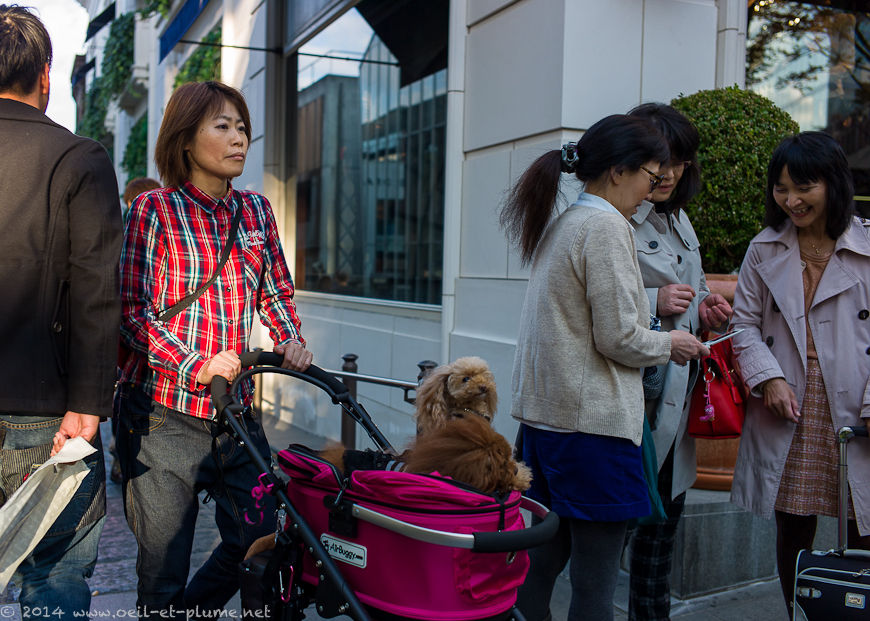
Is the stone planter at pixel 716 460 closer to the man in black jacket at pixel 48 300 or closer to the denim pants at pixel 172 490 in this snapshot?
the denim pants at pixel 172 490

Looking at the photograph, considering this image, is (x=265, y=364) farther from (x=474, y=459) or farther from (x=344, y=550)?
(x=474, y=459)

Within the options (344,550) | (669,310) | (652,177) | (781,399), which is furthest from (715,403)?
(344,550)

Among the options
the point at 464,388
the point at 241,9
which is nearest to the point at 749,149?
the point at 464,388

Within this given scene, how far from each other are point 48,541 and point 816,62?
5927 mm

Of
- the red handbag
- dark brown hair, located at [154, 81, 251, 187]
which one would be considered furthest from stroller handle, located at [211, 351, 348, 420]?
the red handbag

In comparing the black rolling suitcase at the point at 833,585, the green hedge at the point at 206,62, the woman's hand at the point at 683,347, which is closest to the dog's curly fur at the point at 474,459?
the woman's hand at the point at 683,347

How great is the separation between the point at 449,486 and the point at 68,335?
123 cm

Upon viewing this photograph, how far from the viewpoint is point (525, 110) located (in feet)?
15.3

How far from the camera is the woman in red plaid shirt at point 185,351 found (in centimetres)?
265

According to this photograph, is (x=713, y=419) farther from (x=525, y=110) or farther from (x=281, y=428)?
(x=281, y=428)

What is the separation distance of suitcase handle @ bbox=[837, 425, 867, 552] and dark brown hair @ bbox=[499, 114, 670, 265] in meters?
1.14

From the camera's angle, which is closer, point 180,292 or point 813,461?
point 180,292

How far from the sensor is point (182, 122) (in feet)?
9.07

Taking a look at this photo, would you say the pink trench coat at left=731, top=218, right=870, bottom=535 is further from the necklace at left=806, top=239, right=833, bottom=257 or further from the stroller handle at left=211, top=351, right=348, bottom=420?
the stroller handle at left=211, top=351, right=348, bottom=420
